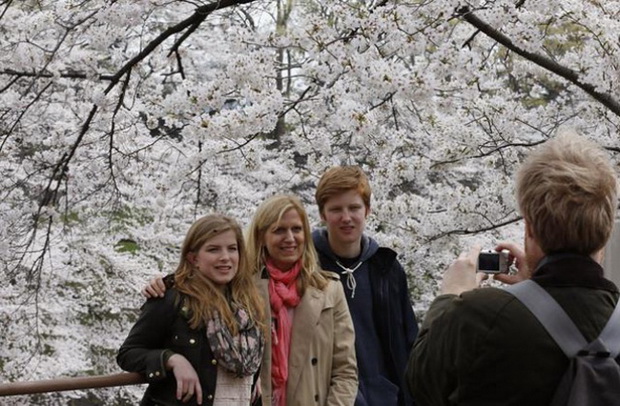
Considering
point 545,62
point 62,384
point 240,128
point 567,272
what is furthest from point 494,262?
point 240,128

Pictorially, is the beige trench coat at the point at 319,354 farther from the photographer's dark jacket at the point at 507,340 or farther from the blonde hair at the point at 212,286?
the photographer's dark jacket at the point at 507,340

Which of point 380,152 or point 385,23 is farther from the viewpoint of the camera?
point 380,152

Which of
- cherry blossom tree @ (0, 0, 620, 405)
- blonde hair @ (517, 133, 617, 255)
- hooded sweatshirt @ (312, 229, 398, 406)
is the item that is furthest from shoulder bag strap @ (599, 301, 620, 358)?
cherry blossom tree @ (0, 0, 620, 405)

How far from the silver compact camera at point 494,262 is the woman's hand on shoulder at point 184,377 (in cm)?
133

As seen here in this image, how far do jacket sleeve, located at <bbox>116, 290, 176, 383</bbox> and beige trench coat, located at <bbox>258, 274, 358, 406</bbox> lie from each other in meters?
0.38

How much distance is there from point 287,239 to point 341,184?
35cm

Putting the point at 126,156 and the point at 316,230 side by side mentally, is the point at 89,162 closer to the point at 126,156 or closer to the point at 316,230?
the point at 126,156

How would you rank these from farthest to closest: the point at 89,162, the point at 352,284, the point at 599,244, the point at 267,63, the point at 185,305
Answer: the point at 89,162 < the point at 267,63 < the point at 352,284 < the point at 185,305 < the point at 599,244

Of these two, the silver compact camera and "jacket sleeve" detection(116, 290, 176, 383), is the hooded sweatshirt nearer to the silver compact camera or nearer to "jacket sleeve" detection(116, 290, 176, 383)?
"jacket sleeve" detection(116, 290, 176, 383)

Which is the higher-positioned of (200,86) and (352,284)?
(200,86)

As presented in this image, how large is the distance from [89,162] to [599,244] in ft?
19.2

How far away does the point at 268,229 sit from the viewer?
358cm

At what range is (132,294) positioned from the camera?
8445 millimetres

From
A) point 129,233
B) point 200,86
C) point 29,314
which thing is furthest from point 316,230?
point 129,233
